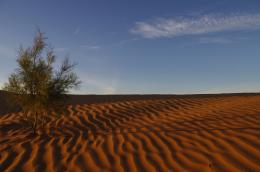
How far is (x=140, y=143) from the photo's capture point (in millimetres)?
7008

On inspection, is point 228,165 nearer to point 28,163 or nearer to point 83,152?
point 83,152

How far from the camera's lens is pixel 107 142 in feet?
24.0

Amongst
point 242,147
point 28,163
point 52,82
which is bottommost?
point 28,163

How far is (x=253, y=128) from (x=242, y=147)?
4.38ft

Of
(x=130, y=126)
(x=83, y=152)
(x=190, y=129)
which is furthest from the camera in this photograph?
(x=130, y=126)

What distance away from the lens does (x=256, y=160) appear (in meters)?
5.18

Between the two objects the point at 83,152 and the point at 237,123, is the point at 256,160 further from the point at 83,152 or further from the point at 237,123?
the point at 83,152

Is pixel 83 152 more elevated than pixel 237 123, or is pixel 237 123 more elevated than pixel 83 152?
pixel 237 123

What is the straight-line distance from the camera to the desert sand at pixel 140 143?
18.2ft

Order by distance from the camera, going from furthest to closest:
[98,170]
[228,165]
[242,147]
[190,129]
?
[190,129] < [242,147] < [98,170] < [228,165]

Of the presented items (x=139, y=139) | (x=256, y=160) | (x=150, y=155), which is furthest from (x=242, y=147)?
(x=139, y=139)

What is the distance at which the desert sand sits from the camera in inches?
219

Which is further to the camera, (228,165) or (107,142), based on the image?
(107,142)

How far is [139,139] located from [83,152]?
1484 mm
